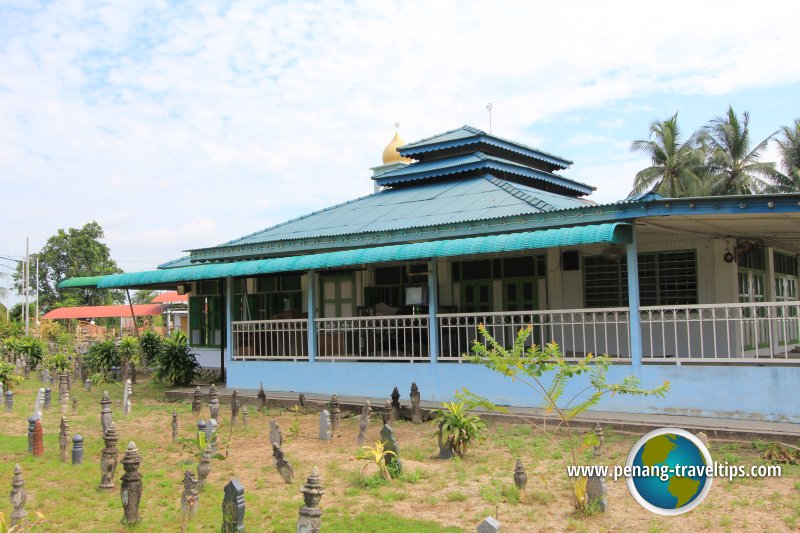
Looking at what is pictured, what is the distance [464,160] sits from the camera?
17734 millimetres

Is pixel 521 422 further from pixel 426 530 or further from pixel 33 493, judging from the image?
pixel 33 493

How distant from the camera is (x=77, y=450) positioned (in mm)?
9734

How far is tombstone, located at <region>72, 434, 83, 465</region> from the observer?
9656mm

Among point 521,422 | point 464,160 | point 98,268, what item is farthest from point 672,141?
point 98,268

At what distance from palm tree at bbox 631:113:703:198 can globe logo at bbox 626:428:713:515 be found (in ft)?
103

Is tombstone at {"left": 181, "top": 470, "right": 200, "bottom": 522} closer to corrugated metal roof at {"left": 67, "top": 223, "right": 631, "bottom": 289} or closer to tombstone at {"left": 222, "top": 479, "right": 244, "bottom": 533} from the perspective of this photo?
tombstone at {"left": 222, "top": 479, "right": 244, "bottom": 533}

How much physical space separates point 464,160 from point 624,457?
10340mm

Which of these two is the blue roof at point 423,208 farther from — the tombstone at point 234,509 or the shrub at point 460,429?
the tombstone at point 234,509

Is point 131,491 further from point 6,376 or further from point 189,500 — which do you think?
point 6,376

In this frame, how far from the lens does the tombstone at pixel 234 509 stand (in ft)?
20.7

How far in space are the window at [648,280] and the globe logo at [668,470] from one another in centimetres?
747

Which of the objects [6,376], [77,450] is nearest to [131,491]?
[77,450]

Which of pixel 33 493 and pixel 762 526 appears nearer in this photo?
pixel 762 526

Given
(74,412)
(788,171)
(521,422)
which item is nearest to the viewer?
(521,422)
